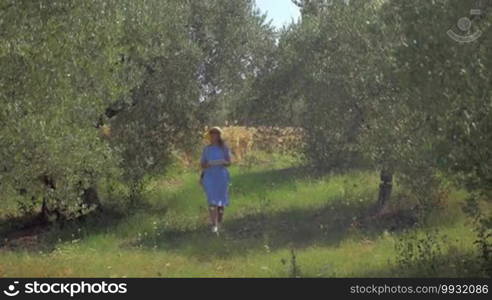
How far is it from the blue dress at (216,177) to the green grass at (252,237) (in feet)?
2.81

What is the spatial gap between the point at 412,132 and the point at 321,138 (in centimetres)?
529

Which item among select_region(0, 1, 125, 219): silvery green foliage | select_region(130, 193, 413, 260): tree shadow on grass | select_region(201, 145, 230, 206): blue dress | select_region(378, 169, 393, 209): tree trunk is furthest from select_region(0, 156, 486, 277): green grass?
select_region(0, 1, 125, 219): silvery green foliage

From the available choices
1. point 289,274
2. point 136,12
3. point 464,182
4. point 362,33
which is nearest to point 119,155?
point 136,12

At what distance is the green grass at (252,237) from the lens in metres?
10.7

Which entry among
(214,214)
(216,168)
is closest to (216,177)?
(216,168)

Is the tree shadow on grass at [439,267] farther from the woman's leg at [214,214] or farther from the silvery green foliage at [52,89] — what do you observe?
the silvery green foliage at [52,89]

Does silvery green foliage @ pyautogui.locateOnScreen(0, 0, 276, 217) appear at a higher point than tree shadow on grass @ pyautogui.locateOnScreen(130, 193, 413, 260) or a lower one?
higher

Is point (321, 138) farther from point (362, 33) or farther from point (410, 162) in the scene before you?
point (410, 162)

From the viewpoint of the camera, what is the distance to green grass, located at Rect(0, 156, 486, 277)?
10.7 m

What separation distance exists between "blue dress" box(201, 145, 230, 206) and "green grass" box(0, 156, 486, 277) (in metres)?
0.86

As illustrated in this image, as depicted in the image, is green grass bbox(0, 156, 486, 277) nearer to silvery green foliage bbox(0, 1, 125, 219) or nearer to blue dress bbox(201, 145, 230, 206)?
blue dress bbox(201, 145, 230, 206)

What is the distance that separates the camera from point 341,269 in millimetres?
10211

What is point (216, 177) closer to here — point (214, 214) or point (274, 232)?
point (214, 214)

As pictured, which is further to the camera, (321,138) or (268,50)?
(268,50)
